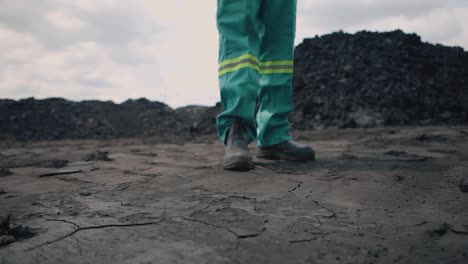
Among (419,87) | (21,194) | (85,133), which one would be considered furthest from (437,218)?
(85,133)

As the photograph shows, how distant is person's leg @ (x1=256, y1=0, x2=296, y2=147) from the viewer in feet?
6.16

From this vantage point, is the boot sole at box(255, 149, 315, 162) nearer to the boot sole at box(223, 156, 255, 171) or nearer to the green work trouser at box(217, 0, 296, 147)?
the green work trouser at box(217, 0, 296, 147)

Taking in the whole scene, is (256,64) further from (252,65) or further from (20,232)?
(20,232)

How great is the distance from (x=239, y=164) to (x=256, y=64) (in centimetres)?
50

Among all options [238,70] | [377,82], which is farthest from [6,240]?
[377,82]

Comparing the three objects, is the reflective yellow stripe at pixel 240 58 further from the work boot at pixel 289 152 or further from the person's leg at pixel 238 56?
the work boot at pixel 289 152

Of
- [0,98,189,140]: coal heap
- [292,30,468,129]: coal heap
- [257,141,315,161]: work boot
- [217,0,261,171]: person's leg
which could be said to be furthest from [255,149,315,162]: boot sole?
[0,98,189,140]: coal heap

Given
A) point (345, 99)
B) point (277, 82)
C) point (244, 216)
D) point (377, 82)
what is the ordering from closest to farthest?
point (244, 216), point (277, 82), point (345, 99), point (377, 82)

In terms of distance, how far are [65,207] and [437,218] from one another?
1.04 meters

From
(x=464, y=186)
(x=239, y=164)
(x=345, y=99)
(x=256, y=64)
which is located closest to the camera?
(x=464, y=186)

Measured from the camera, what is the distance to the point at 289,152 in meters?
1.89

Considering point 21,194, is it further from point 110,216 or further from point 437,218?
point 437,218

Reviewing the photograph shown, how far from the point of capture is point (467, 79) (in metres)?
7.28

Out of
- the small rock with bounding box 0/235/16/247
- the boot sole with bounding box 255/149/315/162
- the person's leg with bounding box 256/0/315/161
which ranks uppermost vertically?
the person's leg with bounding box 256/0/315/161
